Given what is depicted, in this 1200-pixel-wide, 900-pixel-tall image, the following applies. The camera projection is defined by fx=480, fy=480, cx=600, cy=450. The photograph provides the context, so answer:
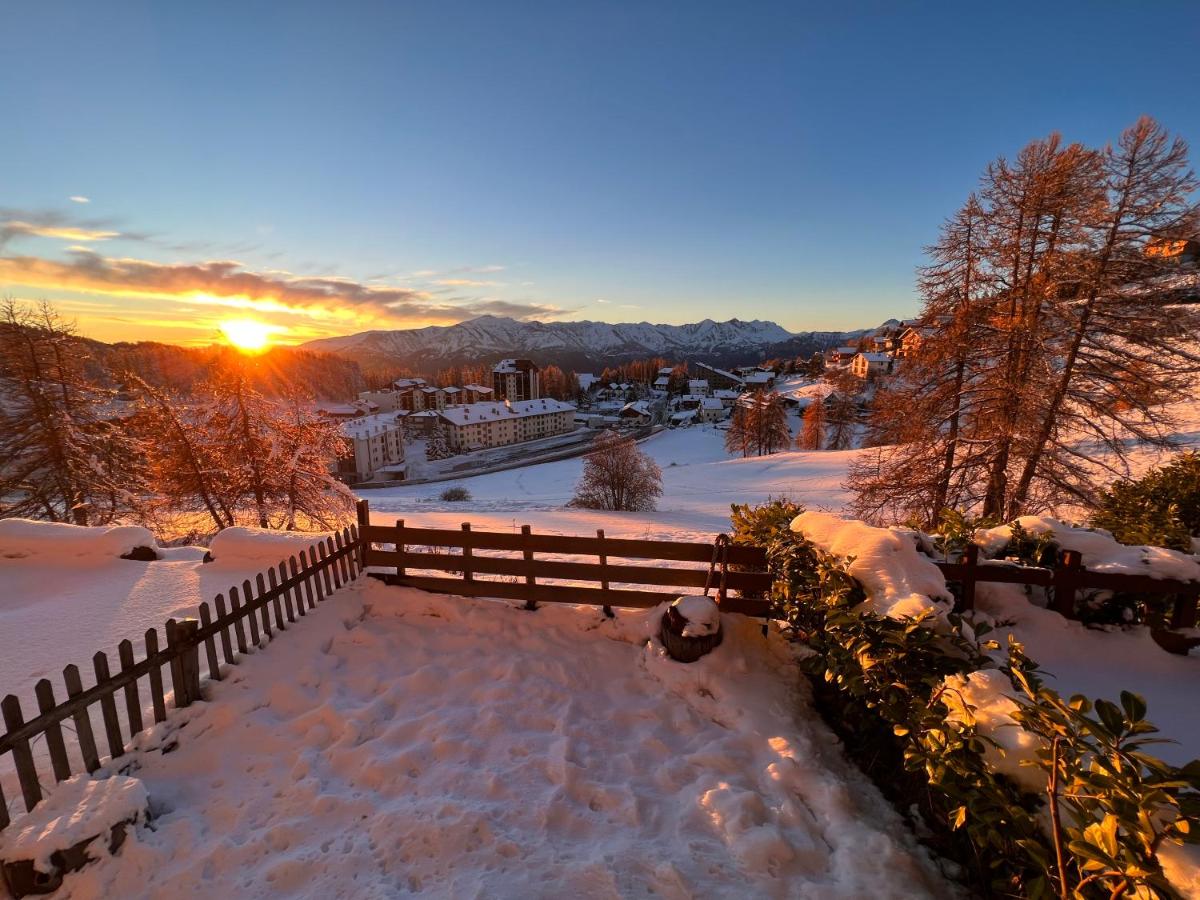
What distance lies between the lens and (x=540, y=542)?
673cm

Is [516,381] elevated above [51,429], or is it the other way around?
[51,429]

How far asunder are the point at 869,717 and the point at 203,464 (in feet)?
70.9

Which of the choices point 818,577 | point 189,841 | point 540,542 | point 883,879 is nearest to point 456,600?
point 540,542

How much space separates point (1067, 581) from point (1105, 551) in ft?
1.82

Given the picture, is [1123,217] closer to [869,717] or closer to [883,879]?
[869,717]

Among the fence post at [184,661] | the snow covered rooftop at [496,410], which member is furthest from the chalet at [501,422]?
the fence post at [184,661]

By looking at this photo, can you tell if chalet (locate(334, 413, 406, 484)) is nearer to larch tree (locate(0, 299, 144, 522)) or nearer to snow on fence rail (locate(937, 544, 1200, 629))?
larch tree (locate(0, 299, 144, 522))

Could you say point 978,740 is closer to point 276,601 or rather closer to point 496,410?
point 276,601

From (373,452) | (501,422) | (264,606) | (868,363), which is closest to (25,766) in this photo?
(264,606)

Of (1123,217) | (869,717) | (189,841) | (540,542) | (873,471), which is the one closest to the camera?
(189,841)

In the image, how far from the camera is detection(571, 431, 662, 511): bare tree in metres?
29.4

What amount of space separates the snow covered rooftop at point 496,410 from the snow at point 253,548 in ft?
250

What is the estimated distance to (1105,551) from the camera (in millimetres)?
4852

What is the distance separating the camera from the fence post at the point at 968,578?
4.82 meters
